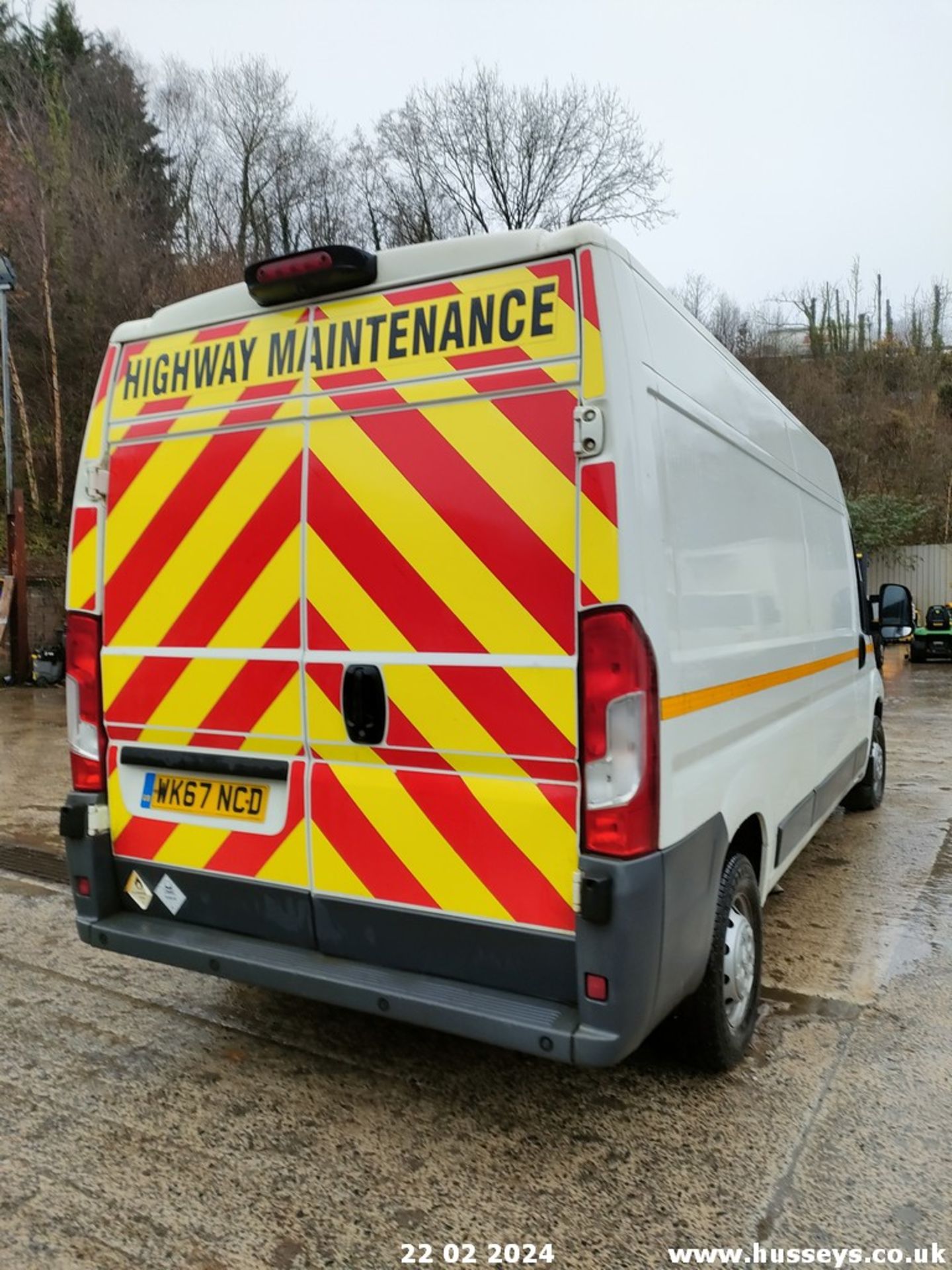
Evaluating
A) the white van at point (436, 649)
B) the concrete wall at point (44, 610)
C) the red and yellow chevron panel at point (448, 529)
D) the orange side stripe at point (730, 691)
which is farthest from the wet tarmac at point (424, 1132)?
the concrete wall at point (44, 610)

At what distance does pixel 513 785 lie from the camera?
2574mm

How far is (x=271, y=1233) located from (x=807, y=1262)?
1.32 meters

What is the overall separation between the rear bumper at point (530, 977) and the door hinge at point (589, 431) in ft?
3.51

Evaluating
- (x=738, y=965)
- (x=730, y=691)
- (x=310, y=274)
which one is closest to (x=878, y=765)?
(x=738, y=965)

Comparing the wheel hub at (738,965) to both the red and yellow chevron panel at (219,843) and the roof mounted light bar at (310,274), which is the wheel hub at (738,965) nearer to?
the red and yellow chevron panel at (219,843)

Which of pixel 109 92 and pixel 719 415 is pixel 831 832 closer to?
pixel 719 415

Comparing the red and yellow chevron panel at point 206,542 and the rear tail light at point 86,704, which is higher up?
the red and yellow chevron panel at point 206,542

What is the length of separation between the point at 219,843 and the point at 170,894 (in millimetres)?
299

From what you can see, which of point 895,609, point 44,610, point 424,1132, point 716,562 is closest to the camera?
point 424,1132

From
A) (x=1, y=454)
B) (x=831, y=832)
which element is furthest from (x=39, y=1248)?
(x=1, y=454)

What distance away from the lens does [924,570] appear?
24906 mm

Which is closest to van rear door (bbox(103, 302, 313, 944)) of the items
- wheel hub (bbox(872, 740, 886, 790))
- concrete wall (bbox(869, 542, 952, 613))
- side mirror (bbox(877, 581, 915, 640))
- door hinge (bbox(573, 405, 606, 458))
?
door hinge (bbox(573, 405, 606, 458))

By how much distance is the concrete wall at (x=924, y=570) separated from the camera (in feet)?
80.5

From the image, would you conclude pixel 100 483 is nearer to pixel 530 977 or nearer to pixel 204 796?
pixel 204 796
